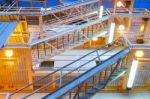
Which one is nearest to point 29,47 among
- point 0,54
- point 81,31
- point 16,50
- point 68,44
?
point 16,50

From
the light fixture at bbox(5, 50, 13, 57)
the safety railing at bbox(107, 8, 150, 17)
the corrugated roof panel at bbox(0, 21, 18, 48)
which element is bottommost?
the light fixture at bbox(5, 50, 13, 57)

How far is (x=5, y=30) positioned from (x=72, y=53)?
4.73 meters

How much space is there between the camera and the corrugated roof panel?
27.6ft

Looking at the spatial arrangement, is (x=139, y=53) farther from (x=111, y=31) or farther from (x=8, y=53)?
(x=8, y=53)

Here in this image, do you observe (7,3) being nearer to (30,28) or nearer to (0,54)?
(30,28)

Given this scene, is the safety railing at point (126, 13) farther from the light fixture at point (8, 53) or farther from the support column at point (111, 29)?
the light fixture at point (8, 53)

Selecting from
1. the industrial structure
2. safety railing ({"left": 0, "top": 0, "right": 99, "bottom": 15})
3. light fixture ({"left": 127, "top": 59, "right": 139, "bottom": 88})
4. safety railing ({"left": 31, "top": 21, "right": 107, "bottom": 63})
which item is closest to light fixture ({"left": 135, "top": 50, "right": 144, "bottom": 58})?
the industrial structure

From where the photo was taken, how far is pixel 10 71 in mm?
9461

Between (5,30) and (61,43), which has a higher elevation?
(5,30)

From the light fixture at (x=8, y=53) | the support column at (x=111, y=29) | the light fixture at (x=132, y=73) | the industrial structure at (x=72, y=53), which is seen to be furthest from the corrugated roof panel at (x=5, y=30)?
the support column at (x=111, y=29)

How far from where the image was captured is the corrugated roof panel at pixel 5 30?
8.42m

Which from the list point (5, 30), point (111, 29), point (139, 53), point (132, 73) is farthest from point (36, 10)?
point (132, 73)

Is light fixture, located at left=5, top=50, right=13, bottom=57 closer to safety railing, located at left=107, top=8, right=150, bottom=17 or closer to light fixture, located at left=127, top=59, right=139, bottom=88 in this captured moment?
light fixture, located at left=127, top=59, right=139, bottom=88

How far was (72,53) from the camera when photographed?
13.0 metres
